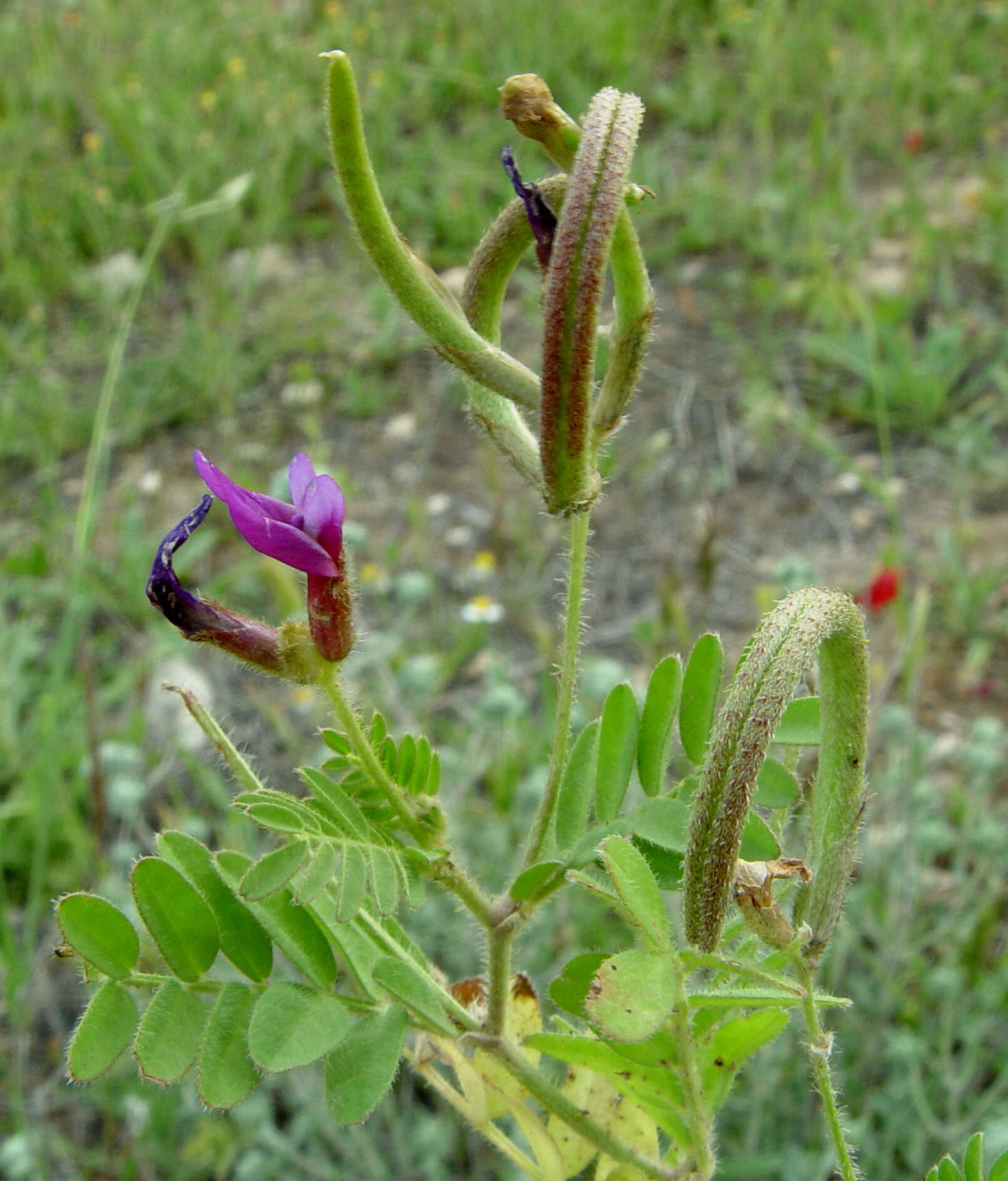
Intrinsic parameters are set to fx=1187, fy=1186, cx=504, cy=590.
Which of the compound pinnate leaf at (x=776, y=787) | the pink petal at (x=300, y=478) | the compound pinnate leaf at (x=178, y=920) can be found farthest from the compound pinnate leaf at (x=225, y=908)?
the compound pinnate leaf at (x=776, y=787)

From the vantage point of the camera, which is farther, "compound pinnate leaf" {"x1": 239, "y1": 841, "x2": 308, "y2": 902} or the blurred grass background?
the blurred grass background

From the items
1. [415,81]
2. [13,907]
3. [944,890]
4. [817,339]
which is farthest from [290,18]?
[944,890]

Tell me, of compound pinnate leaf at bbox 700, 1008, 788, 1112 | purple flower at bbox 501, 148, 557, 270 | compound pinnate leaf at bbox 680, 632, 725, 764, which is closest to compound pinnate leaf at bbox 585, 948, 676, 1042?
compound pinnate leaf at bbox 700, 1008, 788, 1112

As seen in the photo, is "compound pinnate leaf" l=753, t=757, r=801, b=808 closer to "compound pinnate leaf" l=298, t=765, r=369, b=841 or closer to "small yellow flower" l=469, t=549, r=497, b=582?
"compound pinnate leaf" l=298, t=765, r=369, b=841

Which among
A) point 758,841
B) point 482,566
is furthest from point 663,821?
point 482,566

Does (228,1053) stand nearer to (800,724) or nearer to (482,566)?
(800,724)
